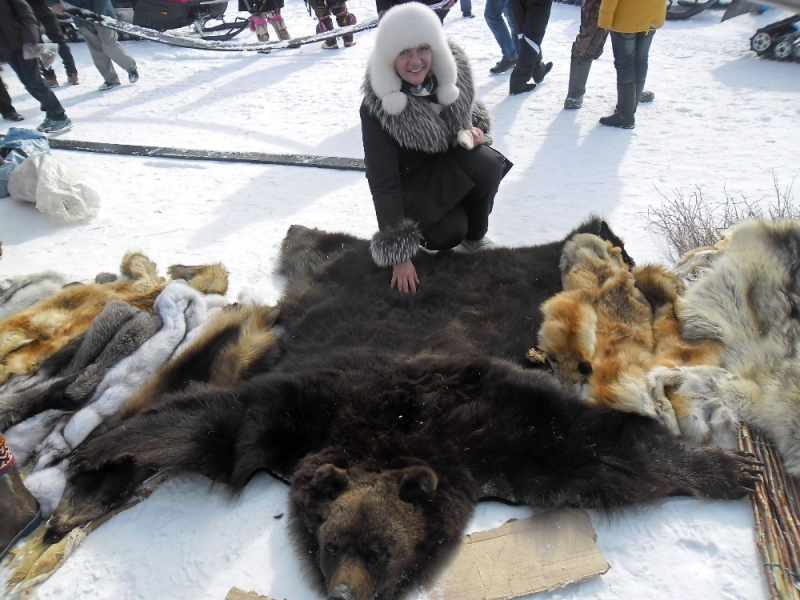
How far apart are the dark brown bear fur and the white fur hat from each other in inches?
58.1

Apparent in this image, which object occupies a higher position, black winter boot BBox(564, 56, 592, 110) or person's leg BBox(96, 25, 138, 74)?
person's leg BBox(96, 25, 138, 74)

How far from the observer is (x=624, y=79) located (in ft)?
16.8

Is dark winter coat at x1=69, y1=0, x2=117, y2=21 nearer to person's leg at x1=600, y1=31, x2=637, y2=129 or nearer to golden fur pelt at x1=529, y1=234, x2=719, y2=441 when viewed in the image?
person's leg at x1=600, y1=31, x2=637, y2=129

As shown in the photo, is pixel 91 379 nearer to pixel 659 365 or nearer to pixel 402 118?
pixel 402 118

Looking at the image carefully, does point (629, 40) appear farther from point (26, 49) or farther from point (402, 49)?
point (26, 49)

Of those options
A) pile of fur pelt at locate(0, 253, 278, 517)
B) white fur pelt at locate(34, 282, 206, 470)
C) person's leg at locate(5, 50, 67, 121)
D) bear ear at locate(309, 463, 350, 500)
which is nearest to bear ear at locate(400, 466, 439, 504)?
bear ear at locate(309, 463, 350, 500)

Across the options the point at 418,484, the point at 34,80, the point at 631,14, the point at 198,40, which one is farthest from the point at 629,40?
the point at 34,80

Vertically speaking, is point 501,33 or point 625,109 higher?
point 501,33

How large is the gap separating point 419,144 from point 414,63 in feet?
1.41

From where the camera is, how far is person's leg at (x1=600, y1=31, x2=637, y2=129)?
495 centimetres

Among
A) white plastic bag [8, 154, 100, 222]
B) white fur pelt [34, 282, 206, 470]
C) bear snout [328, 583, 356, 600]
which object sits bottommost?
bear snout [328, 583, 356, 600]

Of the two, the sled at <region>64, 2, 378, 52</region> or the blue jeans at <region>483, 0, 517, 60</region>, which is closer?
the blue jeans at <region>483, 0, 517, 60</region>

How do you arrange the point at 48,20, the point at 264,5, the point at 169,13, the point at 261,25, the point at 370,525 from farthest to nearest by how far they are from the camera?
1. the point at 169,13
2. the point at 261,25
3. the point at 264,5
4. the point at 48,20
5. the point at 370,525

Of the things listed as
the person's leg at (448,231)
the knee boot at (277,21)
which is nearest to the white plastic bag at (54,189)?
the person's leg at (448,231)
